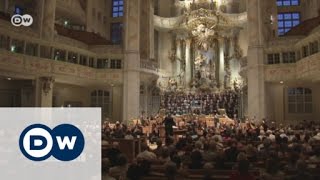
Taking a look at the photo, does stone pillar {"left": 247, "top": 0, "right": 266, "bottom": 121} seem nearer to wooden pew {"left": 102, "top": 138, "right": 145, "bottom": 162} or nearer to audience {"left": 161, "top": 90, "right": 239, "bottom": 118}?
audience {"left": 161, "top": 90, "right": 239, "bottom": 118}

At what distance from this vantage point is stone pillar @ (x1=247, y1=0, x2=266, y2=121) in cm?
2255

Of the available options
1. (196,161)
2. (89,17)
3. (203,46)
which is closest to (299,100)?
(203,46)

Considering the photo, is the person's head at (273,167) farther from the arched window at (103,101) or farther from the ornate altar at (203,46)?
the ornate altar at (203,46)

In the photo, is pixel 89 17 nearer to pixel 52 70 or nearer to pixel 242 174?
pixel 52 70

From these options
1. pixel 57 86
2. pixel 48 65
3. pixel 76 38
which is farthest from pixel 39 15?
pixel 57 86

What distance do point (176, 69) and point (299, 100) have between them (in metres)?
13.5

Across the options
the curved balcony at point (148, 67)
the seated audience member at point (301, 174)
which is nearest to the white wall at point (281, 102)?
the curved balcony at point (148, 67)

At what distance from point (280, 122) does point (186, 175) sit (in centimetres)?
1957

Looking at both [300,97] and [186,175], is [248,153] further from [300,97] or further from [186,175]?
[300,97]

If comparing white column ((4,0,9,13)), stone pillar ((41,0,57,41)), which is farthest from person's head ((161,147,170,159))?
white column ((4,0,9,13))

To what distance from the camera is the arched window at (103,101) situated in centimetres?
2725

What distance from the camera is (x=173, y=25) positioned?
34281mm

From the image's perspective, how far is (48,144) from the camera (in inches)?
329

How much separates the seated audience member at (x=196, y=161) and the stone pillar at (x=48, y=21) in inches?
642
